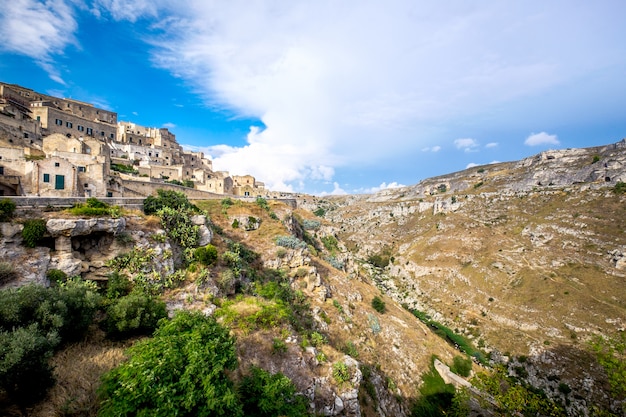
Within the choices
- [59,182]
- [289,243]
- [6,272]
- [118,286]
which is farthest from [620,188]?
[59,182]

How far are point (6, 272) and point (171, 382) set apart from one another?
1171 cm

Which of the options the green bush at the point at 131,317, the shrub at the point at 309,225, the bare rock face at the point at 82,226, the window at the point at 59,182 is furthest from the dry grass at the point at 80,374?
the shrub at the point at 309,225

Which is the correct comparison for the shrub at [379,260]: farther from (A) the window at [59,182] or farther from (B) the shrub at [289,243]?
(A) the window at [59,182]

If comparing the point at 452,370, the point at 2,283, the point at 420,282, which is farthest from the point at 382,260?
the point at 2,283

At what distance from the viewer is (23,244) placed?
1342 cm

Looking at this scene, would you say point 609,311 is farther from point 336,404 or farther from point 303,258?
point 336,404

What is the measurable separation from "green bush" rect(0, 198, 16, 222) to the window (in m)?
17.9

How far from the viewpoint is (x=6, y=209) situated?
13969mm

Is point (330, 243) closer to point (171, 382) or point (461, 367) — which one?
point (461, 367)

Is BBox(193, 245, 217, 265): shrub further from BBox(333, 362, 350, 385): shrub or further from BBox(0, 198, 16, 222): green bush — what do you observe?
BBox(333, 362, 350, 385): shrub

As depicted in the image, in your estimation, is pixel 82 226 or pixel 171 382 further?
pixel 82 226

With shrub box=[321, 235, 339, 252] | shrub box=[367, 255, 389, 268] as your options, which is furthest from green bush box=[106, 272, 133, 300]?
shrub box=[367, 255, 389, 268]

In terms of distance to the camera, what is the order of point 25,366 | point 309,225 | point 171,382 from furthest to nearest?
point 309,225 < point 25,366 < point 171,382

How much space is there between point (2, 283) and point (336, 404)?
55.1ft
